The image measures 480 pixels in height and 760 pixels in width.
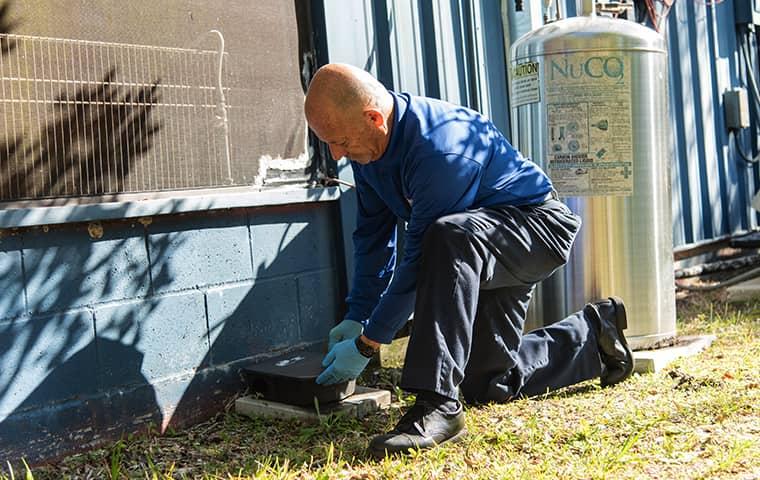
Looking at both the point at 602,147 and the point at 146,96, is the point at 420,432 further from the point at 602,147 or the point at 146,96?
the point at 602,147

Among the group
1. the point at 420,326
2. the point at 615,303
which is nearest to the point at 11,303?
the point at 420,326

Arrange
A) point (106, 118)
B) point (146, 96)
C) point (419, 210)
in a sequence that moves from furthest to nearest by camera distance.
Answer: point (146, 96), point (106, 118), point (419, 210)

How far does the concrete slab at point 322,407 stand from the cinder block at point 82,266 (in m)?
0.63

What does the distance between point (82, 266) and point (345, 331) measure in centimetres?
104

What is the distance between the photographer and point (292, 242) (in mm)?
4004

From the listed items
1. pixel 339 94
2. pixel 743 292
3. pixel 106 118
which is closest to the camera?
pixel 339 94


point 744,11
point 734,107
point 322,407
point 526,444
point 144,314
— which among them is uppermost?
point 744,11

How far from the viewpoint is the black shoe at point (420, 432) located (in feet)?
9.91

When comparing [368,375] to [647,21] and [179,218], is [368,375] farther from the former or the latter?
[647,21]

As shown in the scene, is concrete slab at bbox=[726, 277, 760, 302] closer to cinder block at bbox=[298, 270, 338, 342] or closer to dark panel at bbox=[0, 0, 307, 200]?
cinder block at bbox=[298, 270, 338, 342]

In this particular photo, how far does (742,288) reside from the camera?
→ 20.3 ft

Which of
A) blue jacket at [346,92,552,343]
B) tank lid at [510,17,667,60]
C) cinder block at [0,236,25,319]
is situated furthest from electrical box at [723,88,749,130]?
cinder block at [0,236,25,319]

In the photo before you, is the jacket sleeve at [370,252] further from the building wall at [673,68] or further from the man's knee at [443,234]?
the building wall at [673,68]

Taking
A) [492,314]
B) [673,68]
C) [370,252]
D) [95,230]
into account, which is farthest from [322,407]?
[673,68]
